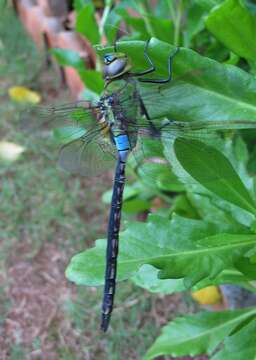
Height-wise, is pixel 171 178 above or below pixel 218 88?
below

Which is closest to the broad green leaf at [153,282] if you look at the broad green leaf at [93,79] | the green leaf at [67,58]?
the broad green leaf at [93,79]

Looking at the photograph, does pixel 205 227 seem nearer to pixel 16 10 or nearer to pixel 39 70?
pixel 39 70

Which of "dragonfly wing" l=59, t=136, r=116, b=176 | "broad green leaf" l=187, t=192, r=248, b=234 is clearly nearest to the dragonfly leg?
"dragonfly wing" l=59, t=136, r=116, b=176

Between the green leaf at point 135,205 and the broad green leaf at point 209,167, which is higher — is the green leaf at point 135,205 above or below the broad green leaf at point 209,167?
below

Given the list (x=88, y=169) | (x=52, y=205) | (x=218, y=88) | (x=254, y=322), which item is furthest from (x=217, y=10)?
(x=52, y=205)

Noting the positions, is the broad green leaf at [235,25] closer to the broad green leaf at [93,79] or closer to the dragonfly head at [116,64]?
the dragonfly head at [116,64]

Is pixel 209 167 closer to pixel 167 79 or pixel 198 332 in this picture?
pixel 167 79
